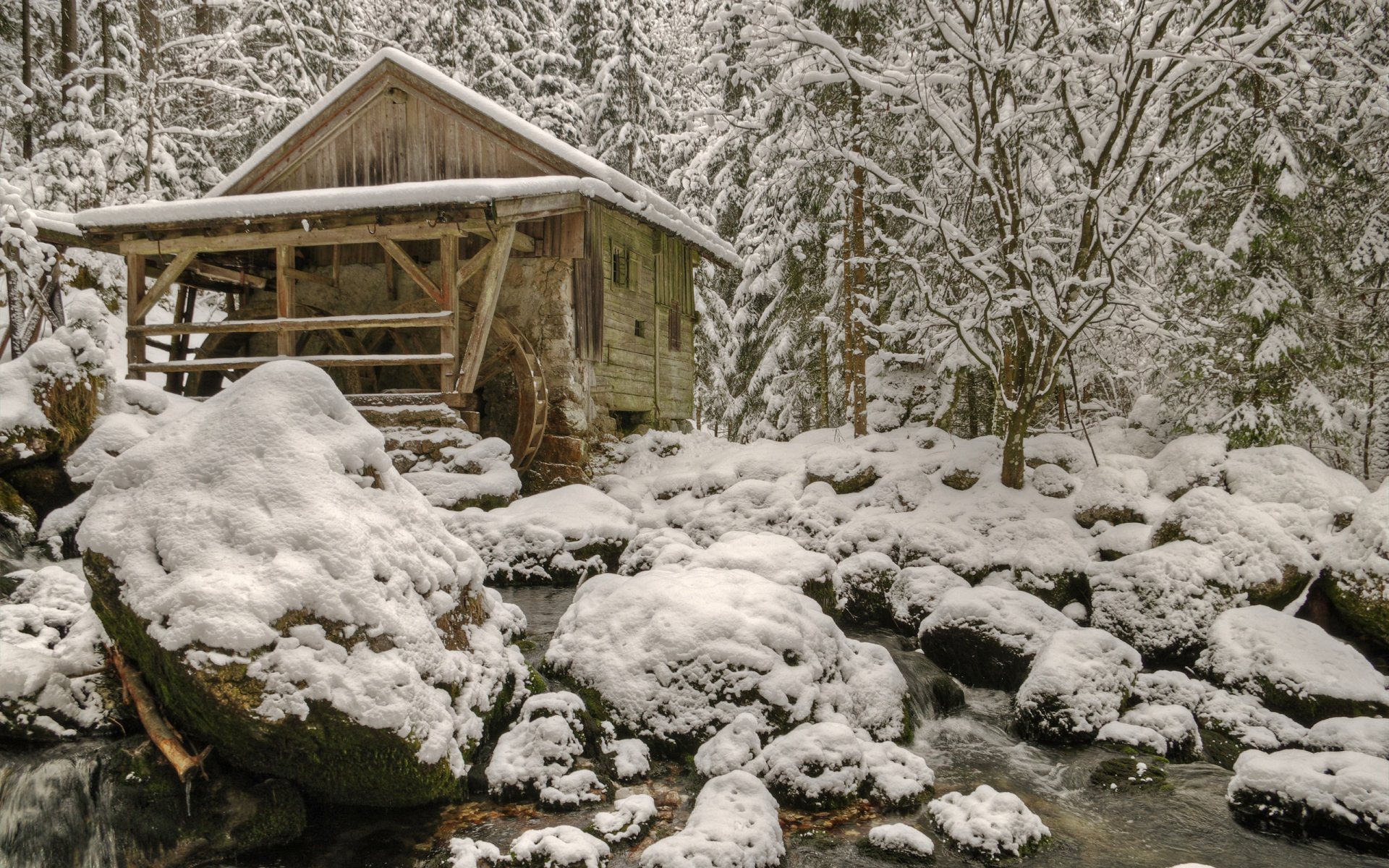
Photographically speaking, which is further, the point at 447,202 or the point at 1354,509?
the point at 447,202

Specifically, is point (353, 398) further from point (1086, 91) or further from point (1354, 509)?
point (1354, 509)

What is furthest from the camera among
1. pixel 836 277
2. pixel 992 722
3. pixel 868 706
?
pixel 836 277

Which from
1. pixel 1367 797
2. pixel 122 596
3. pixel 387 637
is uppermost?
pixel 122 596

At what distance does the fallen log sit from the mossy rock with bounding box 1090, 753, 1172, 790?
4.90 metres

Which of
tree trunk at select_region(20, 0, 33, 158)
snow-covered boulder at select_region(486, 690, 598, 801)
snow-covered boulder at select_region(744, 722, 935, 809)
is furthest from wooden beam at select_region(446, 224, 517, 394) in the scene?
tree trunk at select_region(20, 0, 33, 158)

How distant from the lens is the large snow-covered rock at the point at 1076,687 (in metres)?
5.34

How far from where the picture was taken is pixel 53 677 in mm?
4168

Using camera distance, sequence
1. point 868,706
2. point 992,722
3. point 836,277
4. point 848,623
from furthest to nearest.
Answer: point 836,277 < point 848,623 < point 992,722 < point 868,706

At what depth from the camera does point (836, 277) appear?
14.6 meters

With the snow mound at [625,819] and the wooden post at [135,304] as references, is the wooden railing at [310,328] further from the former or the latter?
the snow mound at [625,819]

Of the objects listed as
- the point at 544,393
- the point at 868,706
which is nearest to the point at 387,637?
the point at 868,706

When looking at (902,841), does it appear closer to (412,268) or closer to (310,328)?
(412,268)

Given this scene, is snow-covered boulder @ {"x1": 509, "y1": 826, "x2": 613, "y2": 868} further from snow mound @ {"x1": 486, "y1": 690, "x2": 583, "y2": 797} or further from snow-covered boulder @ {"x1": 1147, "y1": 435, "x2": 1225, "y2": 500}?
snow-covered boulder @ {"x1": 1147, "y1": 435, "x2": 1225, "y2": 500}

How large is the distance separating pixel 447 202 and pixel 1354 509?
1006cm
